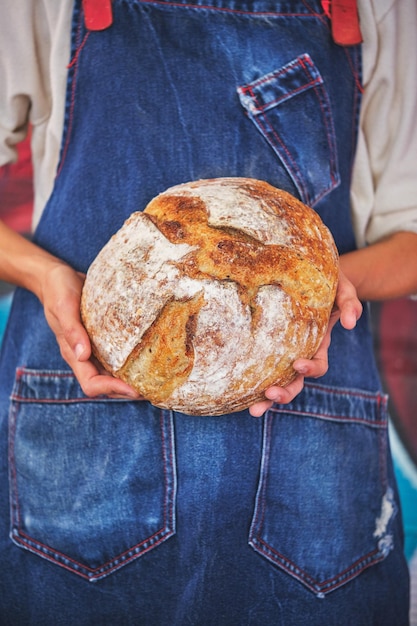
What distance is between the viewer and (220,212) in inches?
41.9

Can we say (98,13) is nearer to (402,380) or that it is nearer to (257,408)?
(257,408)

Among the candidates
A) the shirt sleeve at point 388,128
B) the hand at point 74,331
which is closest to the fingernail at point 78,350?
the hand at point 74,331

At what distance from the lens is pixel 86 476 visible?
134 cm

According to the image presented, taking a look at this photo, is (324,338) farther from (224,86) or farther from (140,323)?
(224,86)

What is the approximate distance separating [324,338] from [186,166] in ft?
1.58

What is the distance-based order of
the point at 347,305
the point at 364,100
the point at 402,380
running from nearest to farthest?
the point at 347,305
the point at 364,100
the point at 402,380

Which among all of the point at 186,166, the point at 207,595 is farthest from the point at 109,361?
the point at 207,595

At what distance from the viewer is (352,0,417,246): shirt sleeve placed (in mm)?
1447

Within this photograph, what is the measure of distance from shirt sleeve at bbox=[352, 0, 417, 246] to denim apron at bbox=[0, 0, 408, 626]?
0.15 m

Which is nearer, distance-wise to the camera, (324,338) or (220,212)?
(220,212)

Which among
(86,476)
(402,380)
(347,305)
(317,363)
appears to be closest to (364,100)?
(347,305)

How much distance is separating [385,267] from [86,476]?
853 mm

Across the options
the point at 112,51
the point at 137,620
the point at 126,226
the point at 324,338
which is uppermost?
the point at 112,51

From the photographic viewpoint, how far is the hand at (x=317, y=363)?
3.51 ft
